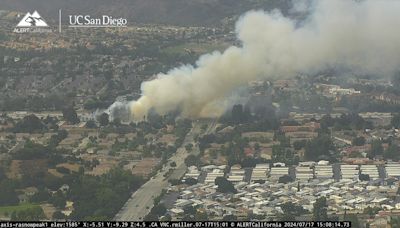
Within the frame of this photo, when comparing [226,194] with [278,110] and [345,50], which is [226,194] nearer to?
[345,50]

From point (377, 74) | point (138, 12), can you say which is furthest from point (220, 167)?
point (138, 12)

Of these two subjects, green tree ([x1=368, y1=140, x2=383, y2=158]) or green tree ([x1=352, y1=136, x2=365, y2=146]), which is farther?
green tree ([x1=352, y1=136, x2=365, y2=146])

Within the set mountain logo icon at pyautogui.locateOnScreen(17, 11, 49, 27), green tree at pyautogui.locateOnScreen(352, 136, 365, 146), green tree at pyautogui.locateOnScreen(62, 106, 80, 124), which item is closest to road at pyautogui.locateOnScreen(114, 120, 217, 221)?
green tree at pyautogui.locateOnScreen(62, 106, 80, 124)

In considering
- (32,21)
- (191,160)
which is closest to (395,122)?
(191,160)

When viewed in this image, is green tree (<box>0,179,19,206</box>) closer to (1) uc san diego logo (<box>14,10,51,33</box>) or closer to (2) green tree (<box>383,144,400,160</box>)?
(2) green tree (<box>383,144,400,160</box>)

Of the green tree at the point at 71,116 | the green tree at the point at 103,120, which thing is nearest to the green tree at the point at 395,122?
the green tree at the point at 103,120

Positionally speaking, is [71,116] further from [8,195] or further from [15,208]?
[15,208]
